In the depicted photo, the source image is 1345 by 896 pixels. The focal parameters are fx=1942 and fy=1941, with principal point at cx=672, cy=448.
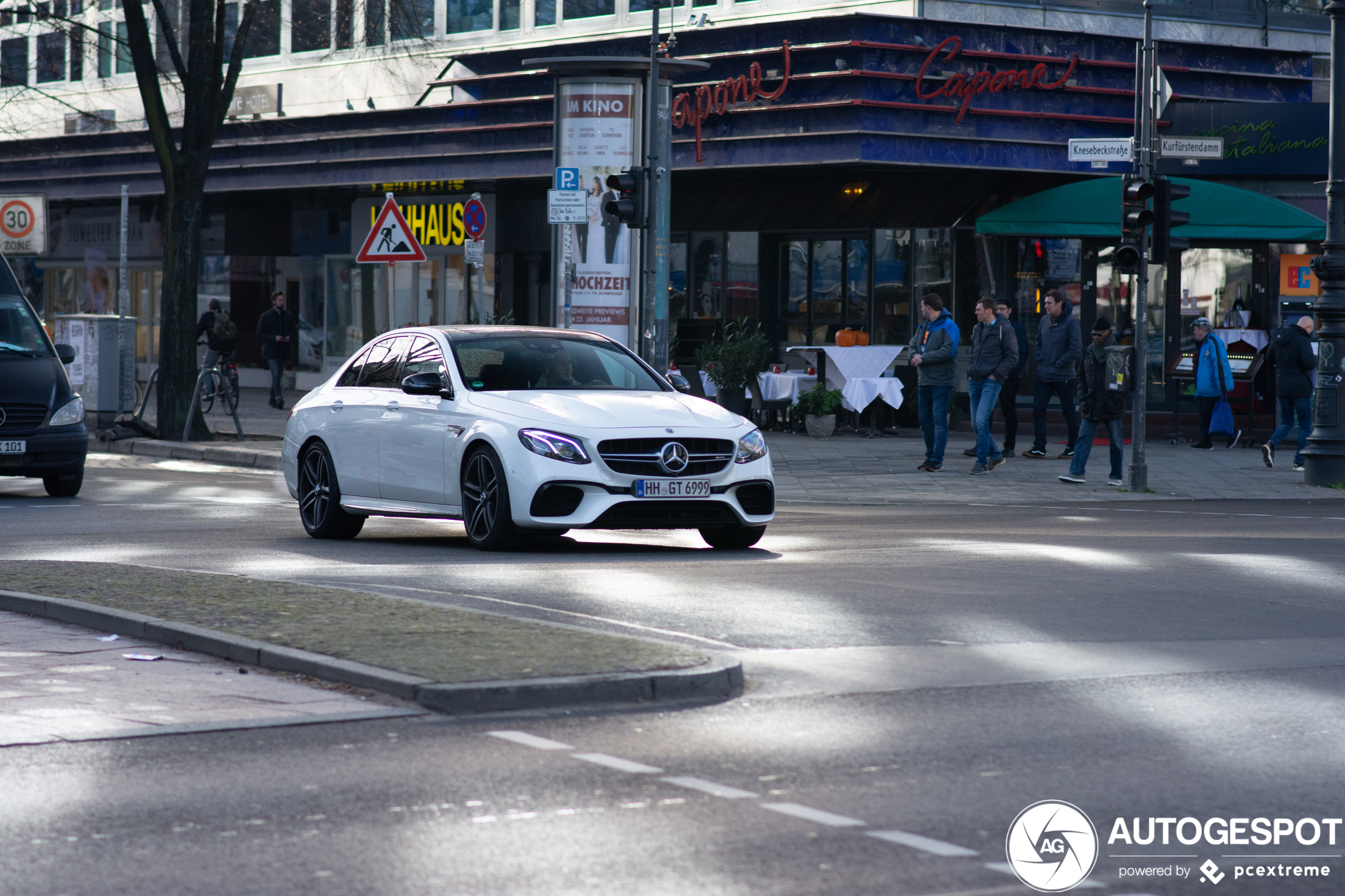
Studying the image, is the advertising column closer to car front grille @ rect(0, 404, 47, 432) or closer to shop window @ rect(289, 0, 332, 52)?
car front grille @ rect(0, 404, 47, 432)

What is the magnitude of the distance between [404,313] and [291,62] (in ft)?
18.3

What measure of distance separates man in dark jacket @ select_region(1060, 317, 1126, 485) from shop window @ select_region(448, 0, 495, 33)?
55.5 feet

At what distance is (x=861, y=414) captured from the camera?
27.4 metres

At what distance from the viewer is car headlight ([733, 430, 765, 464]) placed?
12.2m

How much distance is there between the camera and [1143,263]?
61.6 ft

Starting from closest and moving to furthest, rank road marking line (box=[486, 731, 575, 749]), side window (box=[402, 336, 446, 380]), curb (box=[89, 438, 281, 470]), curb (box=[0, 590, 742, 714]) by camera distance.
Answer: road marking line (box=[486, 731, 575, 749])
curb (box=[0, 590, 742, 714])
side window (box=[402, 336, 446, 380])
curb (box=[89, 438, 281, 470])

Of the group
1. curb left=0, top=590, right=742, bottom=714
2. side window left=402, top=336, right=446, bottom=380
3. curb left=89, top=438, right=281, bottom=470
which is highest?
side window left=402, top=336, right=446, bottom=380

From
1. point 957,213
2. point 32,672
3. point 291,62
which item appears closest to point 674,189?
point 957,213

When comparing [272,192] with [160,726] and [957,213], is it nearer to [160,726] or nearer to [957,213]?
[957,213]

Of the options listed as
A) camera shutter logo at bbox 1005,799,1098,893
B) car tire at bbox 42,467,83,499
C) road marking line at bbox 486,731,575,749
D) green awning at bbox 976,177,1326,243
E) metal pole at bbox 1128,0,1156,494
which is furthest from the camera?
green awning at bbox 976,177,1326,243

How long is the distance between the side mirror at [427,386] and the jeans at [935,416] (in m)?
9.00

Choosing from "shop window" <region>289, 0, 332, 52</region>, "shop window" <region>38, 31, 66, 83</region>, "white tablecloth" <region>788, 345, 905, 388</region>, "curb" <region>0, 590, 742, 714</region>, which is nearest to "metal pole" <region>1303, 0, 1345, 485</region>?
"white tablecloth" <region>788, 345, 905, 388</region>

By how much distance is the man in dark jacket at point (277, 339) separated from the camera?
31578 mm

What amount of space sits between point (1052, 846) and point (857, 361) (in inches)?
843
